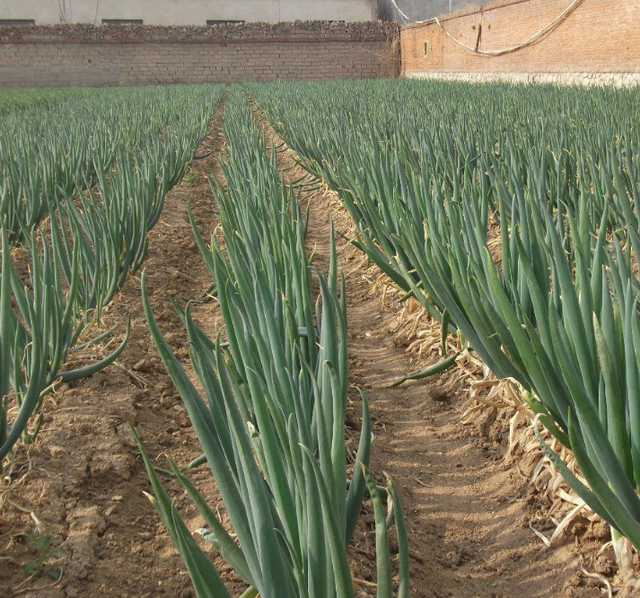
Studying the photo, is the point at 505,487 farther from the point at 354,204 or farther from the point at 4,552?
the point at 354,204

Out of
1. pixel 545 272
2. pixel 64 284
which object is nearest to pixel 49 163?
pixel 64 284

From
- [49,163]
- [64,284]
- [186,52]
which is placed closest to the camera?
[64,284]

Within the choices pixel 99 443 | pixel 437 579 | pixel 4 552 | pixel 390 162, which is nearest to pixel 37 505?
pixel 4 552

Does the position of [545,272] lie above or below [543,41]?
below

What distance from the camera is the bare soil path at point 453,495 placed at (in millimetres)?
1467

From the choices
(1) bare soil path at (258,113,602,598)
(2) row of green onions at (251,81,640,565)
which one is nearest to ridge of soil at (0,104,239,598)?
(1) bare soil path at (258,113,602,598)

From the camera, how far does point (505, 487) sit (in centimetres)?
180

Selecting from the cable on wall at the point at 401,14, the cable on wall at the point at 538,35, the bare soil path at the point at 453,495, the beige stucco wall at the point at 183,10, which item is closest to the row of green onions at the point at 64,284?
the bare soil path at the point at 453,495

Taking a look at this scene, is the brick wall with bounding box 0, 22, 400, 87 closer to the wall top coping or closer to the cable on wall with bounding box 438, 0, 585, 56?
the wall top coping

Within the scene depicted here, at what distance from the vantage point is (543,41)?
13.7 m

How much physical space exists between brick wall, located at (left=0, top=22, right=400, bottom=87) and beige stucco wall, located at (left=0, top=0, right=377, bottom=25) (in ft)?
13.3

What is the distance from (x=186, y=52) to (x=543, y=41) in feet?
43.7

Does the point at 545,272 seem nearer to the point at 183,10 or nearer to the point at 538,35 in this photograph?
the point at 538,35

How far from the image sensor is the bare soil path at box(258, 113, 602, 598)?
147 centimetres
